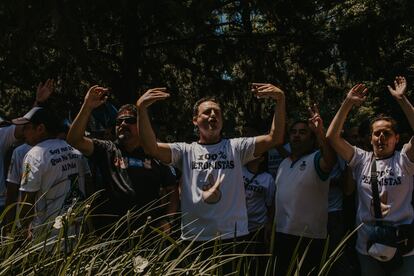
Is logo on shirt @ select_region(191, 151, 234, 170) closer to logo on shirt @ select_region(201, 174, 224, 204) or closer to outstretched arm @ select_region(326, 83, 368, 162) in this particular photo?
logo on shirt @ select_region(201, 174, 224, 204)

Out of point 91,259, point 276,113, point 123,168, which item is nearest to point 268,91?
point 276,113

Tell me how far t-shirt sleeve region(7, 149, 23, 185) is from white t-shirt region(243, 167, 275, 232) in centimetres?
198

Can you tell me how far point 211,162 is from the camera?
13.7 ft

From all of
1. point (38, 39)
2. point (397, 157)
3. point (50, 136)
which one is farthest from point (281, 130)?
point (38, 39)

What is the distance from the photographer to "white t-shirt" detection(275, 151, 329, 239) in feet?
16.0

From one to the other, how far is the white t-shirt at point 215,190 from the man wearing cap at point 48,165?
0.78 metres

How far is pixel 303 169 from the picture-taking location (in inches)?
194

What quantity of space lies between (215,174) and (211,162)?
9 cm

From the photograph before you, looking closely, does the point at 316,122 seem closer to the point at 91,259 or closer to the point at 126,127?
the point at 126,127

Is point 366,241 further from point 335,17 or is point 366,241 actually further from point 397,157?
point 335,17

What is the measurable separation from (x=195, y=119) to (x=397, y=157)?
59.1 inches

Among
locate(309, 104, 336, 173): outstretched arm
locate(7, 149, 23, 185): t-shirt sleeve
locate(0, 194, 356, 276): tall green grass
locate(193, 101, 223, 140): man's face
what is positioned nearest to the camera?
locate(0, 194, 356, 276): tall green grass

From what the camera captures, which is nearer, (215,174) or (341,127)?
(215,174)

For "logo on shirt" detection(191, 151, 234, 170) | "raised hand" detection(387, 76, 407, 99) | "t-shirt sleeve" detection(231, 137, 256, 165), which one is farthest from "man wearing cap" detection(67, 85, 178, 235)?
"raised hand" detection(387, 76, 407, 99)
